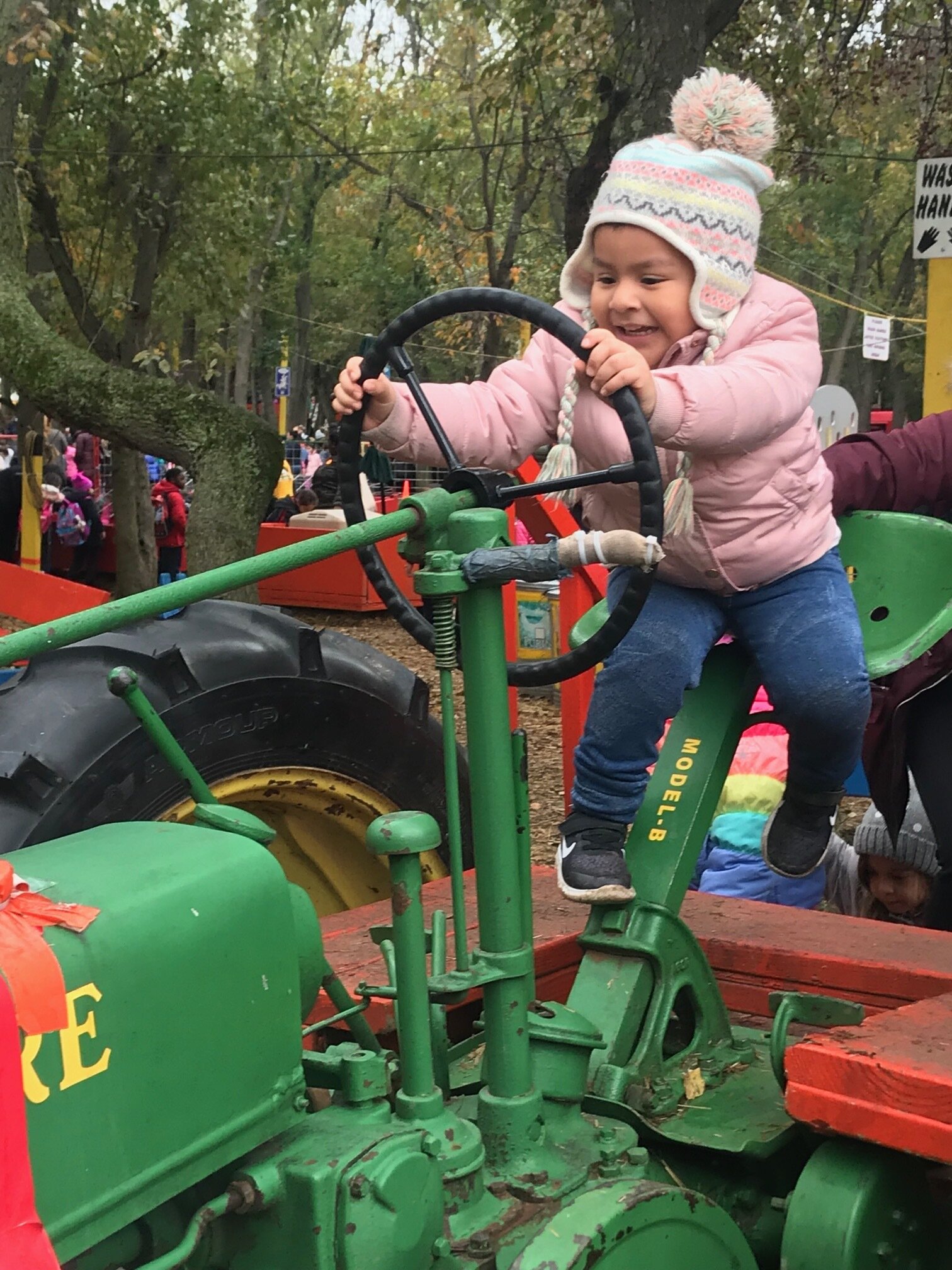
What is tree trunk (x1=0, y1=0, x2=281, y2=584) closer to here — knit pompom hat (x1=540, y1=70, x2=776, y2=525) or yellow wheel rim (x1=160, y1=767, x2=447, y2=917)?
yellow wheel rim (x1=160, y1=767, x2=447, y2=917)

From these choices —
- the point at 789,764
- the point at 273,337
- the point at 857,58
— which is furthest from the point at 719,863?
the point at 273,337

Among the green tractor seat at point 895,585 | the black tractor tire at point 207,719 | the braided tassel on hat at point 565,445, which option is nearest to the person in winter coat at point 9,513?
the black tractor tire at point 207,719

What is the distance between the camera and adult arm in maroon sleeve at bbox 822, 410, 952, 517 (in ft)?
8.68

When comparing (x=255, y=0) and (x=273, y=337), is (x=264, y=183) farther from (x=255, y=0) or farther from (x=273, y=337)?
(x=273, y=337)

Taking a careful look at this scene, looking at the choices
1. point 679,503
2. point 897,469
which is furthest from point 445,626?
point 897,469

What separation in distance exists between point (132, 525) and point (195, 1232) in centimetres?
1233

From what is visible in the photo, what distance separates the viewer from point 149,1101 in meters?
1.32

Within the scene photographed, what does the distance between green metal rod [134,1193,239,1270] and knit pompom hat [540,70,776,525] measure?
3.41 feet

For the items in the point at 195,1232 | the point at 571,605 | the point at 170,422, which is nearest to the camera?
the point at 195,1232

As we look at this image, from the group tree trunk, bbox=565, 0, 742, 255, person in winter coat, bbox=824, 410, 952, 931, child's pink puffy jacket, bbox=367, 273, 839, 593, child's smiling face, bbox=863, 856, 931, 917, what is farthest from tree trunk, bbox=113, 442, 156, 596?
child's pink puffy jacket, bbox=367, 273, 839, 593

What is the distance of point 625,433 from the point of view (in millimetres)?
1937

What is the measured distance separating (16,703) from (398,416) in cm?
82

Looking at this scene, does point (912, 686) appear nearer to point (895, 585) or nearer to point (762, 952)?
point (895, 585)

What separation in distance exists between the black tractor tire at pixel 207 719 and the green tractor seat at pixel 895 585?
16.2 inches
